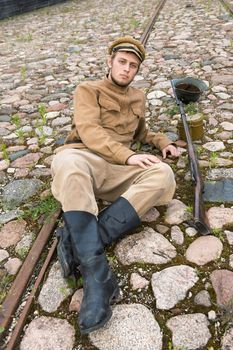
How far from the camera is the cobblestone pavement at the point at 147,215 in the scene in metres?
2.40

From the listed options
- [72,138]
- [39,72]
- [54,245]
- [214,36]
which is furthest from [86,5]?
[54,245]

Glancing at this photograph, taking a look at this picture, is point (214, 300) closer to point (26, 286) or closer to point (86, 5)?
point (26, 286)

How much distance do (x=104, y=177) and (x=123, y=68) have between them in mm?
997

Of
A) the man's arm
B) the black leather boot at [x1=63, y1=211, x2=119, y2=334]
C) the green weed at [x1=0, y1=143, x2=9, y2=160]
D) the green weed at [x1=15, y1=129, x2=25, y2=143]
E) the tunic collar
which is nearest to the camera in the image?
the black leather boot at [x1=63, y1=211, x2=119, y2=334]

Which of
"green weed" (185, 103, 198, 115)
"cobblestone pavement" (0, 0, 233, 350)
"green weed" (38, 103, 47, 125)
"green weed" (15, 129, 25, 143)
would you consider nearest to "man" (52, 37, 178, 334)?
"cobblestone pavement" (0, 0, 233, 350)

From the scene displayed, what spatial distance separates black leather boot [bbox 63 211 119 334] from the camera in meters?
2.37

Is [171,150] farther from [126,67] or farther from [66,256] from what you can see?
[66,256]

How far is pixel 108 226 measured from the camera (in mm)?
3016

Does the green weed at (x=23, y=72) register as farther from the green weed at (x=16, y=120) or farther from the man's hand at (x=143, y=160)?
the man's hand at (x=143, y=160)

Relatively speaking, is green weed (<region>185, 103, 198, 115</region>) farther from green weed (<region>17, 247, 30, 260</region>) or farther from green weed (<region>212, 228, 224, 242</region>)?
green weed (<region>17, 247, 30, 260</region>)

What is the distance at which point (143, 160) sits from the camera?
10.9 feet

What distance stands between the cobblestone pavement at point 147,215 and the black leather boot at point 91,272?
4.2 inches

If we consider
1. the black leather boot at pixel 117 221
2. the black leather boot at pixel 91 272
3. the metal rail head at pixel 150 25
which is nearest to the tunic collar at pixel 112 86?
the black leather boot at pixel 117 221

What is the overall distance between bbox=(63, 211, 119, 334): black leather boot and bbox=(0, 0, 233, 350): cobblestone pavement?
11 centimetres
